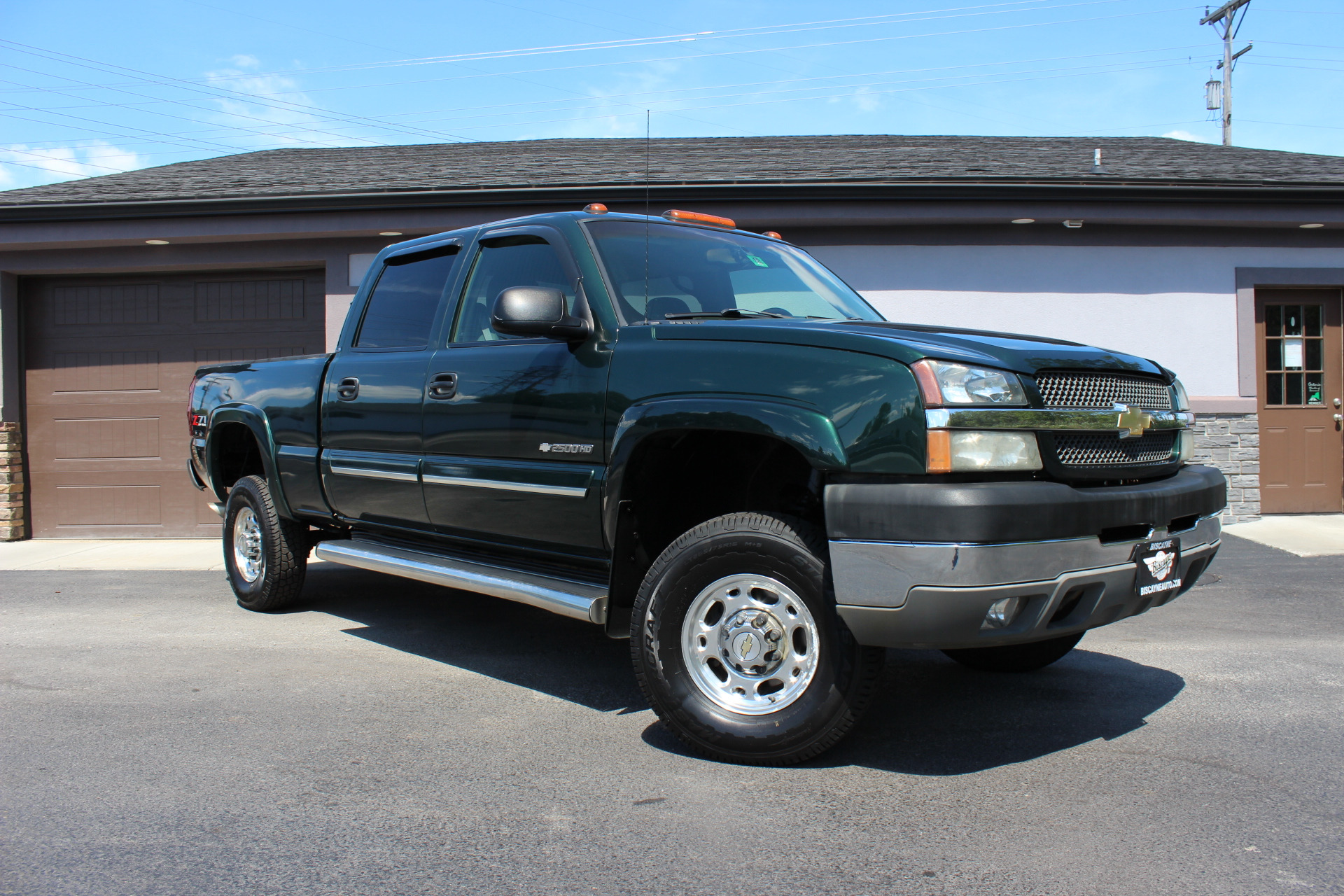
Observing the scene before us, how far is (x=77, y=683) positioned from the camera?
4691mm

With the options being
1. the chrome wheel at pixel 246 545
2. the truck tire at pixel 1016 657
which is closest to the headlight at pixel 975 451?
the truck tire at pixel 1016 657

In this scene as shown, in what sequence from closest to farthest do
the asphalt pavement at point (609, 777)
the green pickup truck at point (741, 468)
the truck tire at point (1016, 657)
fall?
1. the asphalt pavement at point (609, 777)
2. the green pickup truck at point (741, 468)
3. the truck tire at point (1016, 657)

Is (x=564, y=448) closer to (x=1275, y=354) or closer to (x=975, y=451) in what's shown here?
(x=975, y=451)

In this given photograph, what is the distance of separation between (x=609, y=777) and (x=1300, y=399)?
9.98 metres

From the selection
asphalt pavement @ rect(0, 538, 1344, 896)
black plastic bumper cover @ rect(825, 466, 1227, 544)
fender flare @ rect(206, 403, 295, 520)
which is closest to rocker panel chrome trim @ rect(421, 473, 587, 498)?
asphalt pavement @ rect(0, 538, 1344, 896)

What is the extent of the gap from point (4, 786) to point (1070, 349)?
3.91 meters

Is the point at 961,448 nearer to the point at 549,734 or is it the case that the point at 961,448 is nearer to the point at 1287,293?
the point at 549,734

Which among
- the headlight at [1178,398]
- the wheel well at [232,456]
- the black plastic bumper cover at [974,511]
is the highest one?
the headlight at [1178,398]

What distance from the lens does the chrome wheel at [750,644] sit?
3.44 m

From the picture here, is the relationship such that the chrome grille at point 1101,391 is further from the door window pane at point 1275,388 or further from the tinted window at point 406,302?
the door window pane at point 1275,388

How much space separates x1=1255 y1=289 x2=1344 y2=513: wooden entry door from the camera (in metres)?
10.5

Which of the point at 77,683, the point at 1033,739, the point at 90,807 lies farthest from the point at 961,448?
the point at 77,683

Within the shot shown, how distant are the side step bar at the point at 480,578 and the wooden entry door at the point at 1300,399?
8.93 meters

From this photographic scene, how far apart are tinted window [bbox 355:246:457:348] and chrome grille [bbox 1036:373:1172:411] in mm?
2972
